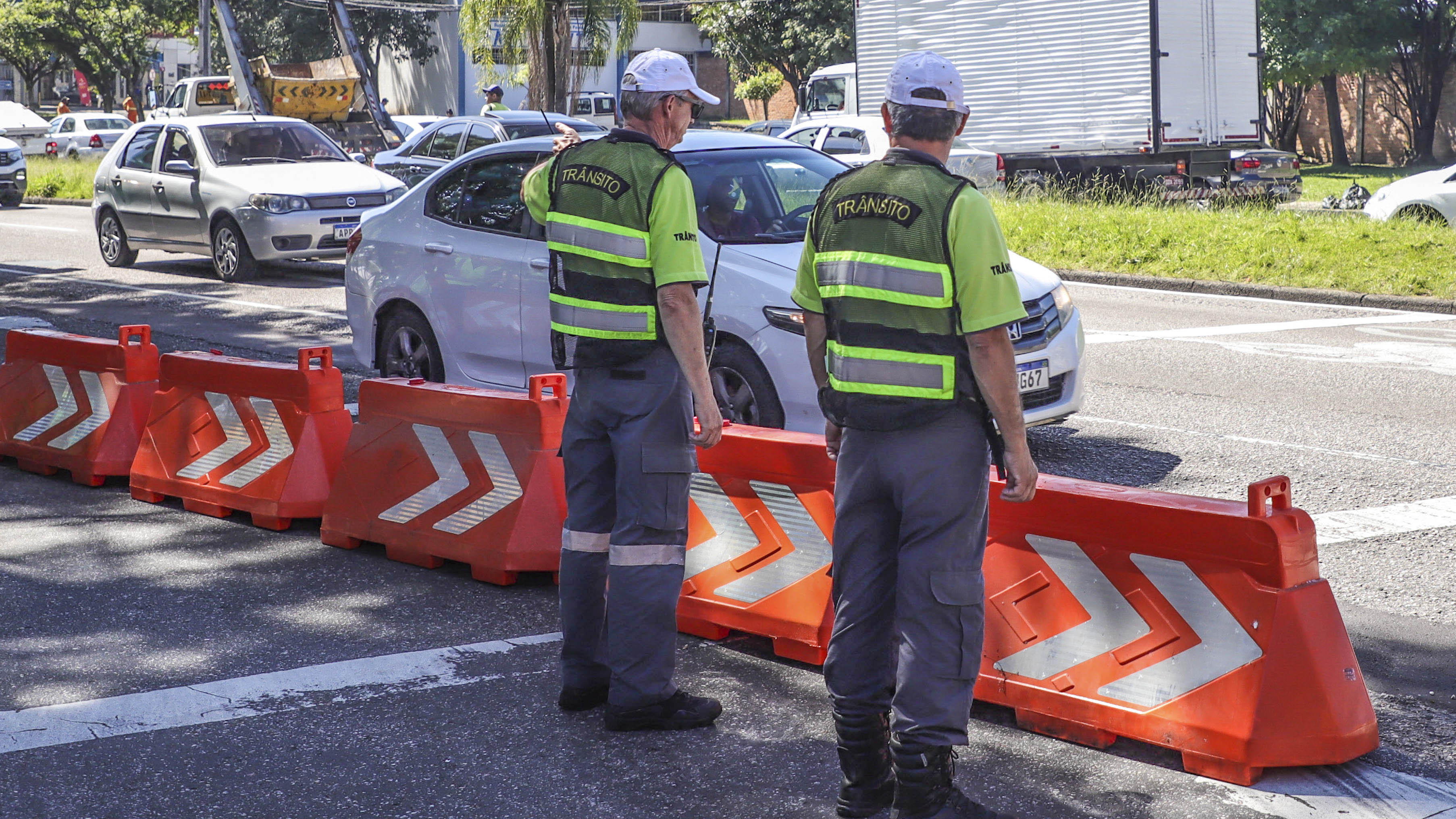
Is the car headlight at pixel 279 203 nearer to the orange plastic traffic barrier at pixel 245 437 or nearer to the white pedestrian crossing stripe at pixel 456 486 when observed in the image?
the orange plastic traffic barrier at pixel 245 437

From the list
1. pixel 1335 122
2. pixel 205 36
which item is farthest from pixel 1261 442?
pixel 205 36

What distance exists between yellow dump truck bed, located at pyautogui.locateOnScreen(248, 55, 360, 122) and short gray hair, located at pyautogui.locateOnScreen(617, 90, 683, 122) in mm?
25768

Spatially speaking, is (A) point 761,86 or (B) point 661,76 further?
(A) point 761,86

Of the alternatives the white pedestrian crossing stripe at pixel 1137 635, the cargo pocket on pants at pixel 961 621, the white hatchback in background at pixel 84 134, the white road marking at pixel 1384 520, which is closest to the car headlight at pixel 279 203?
the white road marking at pixel 1384 520

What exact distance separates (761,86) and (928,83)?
48.1 m

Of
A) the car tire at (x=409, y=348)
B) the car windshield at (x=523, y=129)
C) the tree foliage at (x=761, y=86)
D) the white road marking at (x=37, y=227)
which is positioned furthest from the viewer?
the tree foliage at (x=761, y=86)

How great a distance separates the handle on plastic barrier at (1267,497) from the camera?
3.82 m

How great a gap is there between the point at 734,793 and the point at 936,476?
3.28ft

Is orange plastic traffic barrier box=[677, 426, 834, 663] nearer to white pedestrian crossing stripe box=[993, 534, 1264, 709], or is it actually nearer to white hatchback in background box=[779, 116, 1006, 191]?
white pedestrian crossing stripe box=[993, 534, 1264, 709]

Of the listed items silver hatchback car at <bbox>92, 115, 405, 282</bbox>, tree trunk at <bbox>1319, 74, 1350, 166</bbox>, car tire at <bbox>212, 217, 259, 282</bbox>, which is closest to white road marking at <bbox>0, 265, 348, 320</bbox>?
car tire at <bbox>212, 217, 259, 282</bbox>

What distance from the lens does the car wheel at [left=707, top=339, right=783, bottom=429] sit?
23.0ft

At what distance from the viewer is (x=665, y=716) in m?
4.29

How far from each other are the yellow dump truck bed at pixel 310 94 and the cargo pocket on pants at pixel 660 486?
25960 mm

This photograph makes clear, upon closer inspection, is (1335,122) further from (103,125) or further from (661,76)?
(661,76)
